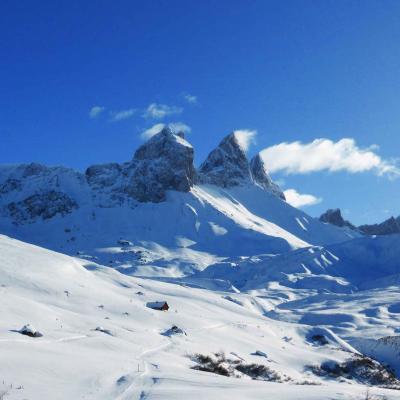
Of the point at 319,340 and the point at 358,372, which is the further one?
the point at 319,340

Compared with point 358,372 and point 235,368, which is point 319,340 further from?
point 235,368

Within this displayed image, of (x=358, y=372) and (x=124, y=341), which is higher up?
(x=124, y=341)

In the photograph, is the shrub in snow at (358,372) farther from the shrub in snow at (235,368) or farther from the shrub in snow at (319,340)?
the shrub in snow at (319,340)

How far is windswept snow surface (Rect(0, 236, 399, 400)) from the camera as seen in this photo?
25.0 meters

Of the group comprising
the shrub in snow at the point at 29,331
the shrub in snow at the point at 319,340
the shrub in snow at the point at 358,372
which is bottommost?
the shrub in snow at the point at 358,372

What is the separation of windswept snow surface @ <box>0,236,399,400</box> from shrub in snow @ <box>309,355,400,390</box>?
129cm

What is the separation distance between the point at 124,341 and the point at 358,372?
102 feet

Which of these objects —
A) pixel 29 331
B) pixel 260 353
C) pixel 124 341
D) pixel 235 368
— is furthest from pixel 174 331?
pixel 29 331

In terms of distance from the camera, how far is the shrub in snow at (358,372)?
6036 cm

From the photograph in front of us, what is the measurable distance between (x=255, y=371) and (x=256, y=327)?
95.6 feet

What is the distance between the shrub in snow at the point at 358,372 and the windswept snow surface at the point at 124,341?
1.29 meters

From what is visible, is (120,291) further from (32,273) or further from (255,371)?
(255,371)

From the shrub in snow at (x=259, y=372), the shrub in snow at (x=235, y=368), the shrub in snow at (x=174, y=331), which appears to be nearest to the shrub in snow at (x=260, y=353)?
the shrub in snow at (x=235, y=368)

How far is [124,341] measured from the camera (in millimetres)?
45188
